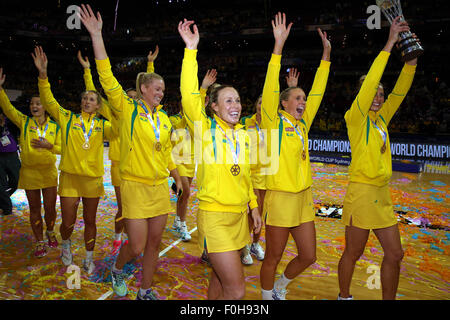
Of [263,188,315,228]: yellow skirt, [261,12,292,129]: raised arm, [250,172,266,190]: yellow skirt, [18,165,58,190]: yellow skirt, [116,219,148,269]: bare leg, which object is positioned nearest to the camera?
[261,12,292,129]: raised arm

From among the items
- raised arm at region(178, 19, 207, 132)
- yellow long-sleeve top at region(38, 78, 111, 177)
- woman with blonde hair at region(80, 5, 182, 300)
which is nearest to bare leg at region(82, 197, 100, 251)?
yellow long-sleeve top at region(38, 78, 111, 177)

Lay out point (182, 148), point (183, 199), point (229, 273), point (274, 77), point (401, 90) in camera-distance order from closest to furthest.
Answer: point (229, 273) → point (274, 77) → point (401, 90) → point (183, 199) → point (182, 148)

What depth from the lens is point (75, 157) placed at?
12.7 feet

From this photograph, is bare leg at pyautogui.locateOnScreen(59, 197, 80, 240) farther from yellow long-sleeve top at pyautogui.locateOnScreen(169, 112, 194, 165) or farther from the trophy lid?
the trophy lid

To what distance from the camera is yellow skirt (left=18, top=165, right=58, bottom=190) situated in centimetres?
440

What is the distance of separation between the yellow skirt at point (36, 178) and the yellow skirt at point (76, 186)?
29.1 inches

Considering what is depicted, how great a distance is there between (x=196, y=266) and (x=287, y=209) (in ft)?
6.00

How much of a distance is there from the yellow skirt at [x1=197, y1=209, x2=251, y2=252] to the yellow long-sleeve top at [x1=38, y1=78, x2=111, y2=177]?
83.2 inches

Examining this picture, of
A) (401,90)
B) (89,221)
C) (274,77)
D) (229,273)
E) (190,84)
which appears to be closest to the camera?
(229,273)

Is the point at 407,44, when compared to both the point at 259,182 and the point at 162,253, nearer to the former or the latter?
the point at 259,182

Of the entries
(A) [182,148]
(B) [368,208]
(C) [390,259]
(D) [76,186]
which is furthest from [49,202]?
(C) [390,259]

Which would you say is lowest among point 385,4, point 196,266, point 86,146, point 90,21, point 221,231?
point 196,266

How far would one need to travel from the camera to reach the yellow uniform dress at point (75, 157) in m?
3.85
